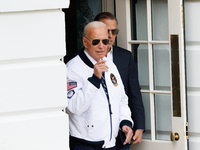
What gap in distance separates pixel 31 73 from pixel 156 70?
5.15 feet

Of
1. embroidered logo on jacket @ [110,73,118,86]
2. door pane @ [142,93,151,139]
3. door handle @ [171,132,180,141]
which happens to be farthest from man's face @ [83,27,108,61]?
door handle @ [171,132,180,141]

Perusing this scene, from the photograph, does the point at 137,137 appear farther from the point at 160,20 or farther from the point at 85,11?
the point at 85,11

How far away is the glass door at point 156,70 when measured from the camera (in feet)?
11.5

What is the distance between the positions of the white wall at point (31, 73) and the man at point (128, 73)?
1.02 m

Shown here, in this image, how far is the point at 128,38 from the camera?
368cm

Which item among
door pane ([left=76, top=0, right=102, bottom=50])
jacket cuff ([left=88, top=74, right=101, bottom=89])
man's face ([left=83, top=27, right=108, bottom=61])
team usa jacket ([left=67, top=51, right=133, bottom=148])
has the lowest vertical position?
team usa jacket ([left=67, top=51, right=133, bottom=148])

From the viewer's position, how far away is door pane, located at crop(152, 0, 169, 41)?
361cm

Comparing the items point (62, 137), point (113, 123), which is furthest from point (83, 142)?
point (62, 137)

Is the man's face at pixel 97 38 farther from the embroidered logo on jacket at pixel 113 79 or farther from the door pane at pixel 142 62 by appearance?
the door pane at pixel 142 62

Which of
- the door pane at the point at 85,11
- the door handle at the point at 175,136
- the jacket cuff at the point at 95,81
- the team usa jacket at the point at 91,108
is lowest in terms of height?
the door handle at the point at 175,136

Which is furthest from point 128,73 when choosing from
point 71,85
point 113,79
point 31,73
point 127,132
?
point 31,73

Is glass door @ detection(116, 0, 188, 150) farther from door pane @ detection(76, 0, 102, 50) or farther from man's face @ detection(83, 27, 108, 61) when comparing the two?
door pane @ detection(76, 0, 102, 50)

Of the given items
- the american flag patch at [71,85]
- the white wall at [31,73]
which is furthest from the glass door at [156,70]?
the white wall at [31,73]

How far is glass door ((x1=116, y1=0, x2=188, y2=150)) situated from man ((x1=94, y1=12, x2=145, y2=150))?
0.22 m
